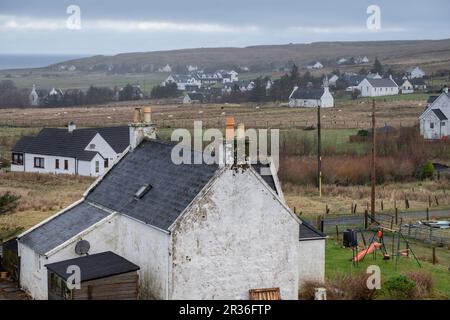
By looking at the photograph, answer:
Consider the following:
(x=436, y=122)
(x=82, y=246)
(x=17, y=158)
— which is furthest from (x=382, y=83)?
(x=82, y=246)

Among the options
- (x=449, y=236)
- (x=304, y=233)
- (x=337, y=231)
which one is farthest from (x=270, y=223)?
(x=449, y=236)

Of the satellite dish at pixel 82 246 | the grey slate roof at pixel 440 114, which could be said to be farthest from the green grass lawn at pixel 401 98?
the satellite dish at pixel 82 246

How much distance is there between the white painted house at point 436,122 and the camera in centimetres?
7069

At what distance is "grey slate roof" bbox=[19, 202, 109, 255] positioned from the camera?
23.4 meters

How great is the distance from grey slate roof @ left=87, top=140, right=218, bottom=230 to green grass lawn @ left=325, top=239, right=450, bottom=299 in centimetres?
646

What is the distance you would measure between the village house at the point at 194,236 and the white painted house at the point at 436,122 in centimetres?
4973

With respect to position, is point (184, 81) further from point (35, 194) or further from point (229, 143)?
point (229, 143)

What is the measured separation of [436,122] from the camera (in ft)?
232

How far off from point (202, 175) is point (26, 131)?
60255 millimetres

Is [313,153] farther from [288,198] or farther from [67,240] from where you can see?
[67,240]

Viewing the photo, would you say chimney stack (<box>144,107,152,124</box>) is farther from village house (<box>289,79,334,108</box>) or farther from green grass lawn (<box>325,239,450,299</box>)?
village house (<box>289,79,334,108</box>)

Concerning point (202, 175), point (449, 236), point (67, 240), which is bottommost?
point (449, 236)

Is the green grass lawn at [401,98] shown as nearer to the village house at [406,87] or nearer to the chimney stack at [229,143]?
the village house at [406,87]

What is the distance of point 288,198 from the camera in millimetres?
44938
